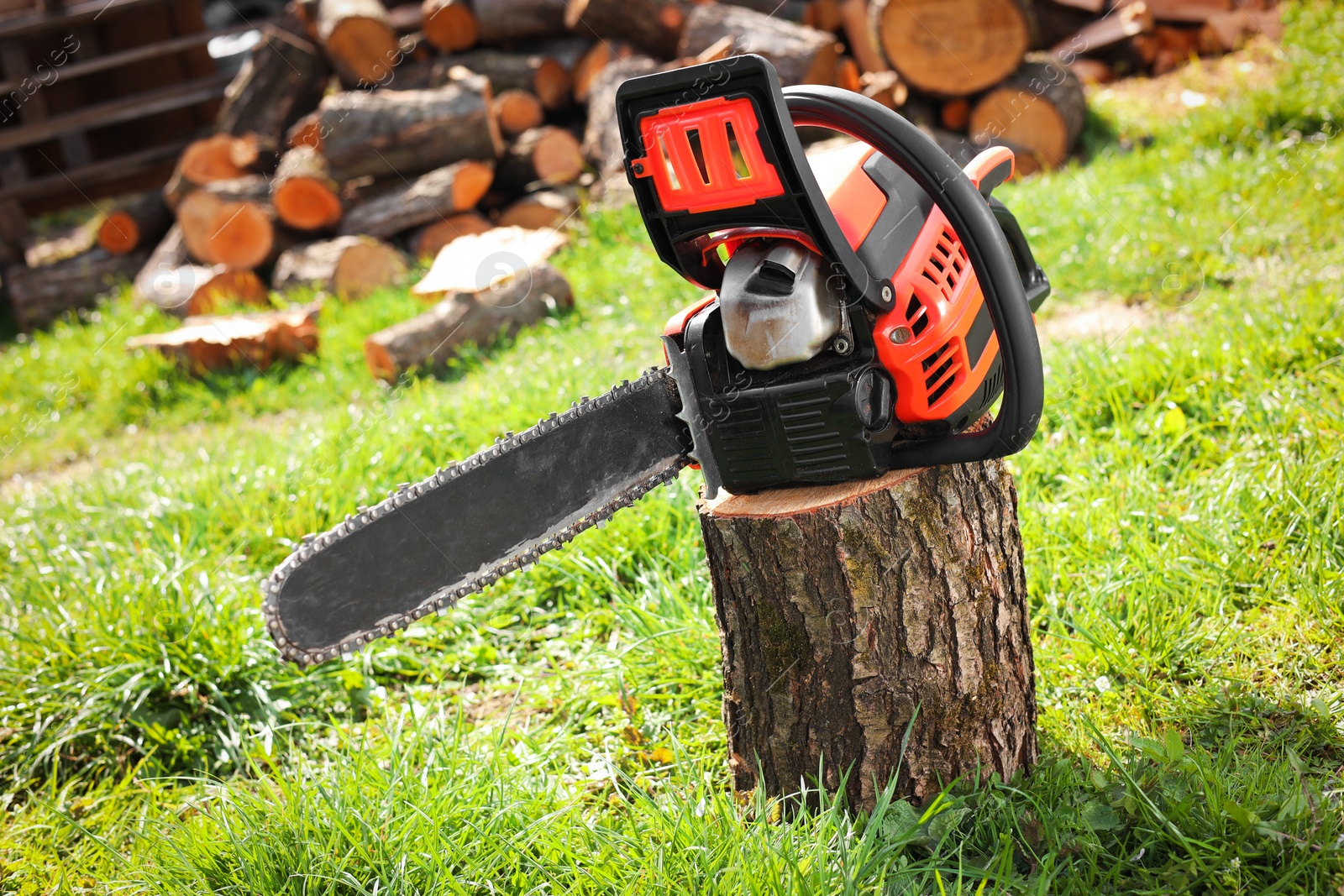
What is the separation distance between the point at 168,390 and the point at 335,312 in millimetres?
1055

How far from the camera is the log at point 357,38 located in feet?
23.0

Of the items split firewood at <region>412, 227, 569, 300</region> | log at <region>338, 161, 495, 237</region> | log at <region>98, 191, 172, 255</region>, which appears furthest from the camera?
log at <region>98, 191, 172, 255</region>

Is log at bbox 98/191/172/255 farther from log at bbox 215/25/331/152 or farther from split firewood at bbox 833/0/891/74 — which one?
split firewood at bbox 833/0/891/74

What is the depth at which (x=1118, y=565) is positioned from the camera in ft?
7.61

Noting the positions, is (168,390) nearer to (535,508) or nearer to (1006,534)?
(535,508)

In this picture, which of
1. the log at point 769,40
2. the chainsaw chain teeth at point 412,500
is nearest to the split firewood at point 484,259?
the log at point 769,40

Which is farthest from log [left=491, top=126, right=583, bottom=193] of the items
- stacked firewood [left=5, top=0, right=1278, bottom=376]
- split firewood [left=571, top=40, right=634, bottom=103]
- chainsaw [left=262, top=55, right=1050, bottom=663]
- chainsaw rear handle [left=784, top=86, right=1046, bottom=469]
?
chainsaw rear handle [left=784, top=86, right=1046, bottom=469]

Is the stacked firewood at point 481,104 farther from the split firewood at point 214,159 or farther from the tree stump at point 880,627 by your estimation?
the tree stump at point 880,627

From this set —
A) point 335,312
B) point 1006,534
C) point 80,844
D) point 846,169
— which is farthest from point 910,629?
point 335,312

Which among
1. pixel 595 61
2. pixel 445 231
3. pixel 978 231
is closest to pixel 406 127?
pixel 445 231

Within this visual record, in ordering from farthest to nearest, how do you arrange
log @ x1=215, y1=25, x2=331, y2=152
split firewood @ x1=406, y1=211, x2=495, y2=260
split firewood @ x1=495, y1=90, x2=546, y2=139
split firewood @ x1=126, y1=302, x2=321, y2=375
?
log @ x1=215, y1=25, x2=331, y2=152
split firewood @ x1=495, y1=90, x2=546, y2=139
split firewood @ x1=406, y1=211, x2=495, y2=260
split firewood @ x1=126, y1=302, x2=321, y2=375

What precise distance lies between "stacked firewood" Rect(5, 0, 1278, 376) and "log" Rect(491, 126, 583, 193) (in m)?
0.02

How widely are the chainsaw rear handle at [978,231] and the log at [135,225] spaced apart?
300 inches

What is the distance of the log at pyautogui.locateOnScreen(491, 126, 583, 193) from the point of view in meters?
6.82
